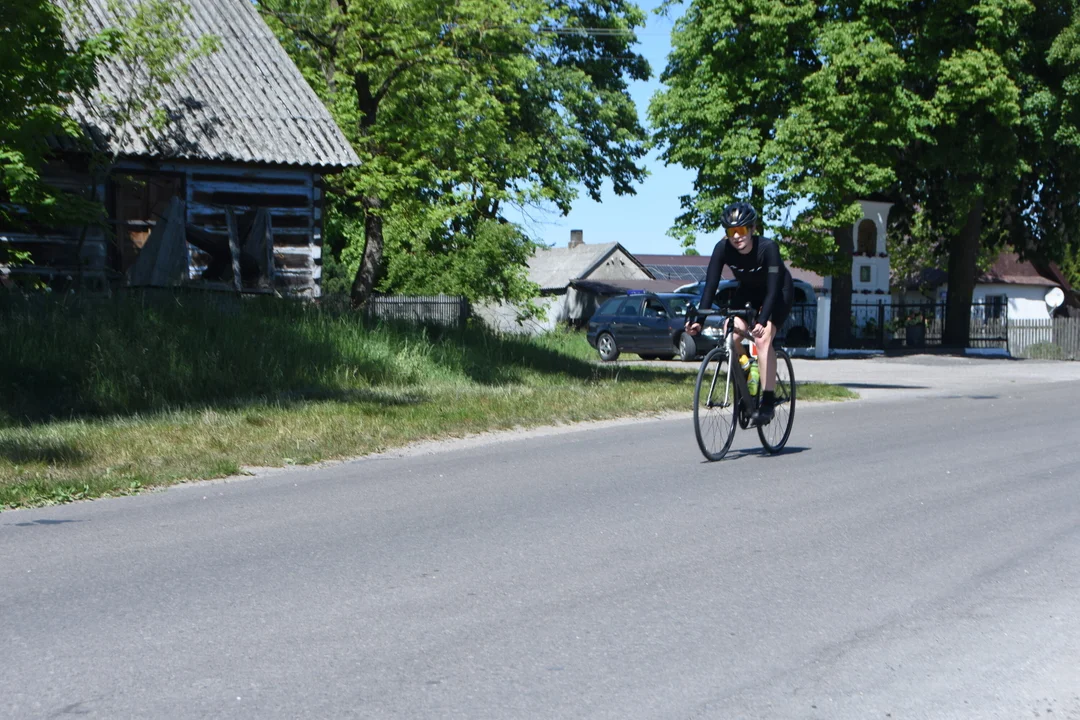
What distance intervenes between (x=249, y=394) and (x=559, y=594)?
9.43 m

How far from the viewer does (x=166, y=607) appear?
219 inches

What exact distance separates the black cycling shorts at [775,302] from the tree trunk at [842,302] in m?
29.0

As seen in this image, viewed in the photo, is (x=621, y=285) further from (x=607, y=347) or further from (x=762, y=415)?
(x=762, y=415)

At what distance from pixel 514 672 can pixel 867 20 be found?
33.9m

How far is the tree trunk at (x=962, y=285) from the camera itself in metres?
40.4

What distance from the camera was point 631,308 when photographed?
115 feet

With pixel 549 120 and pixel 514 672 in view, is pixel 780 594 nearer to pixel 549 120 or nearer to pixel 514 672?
pixel 514 672

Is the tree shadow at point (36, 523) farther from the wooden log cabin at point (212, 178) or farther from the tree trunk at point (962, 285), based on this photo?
the tree trunk at point (962, 285)

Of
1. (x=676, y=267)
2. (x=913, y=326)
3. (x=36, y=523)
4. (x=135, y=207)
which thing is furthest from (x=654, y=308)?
(x=676, y=267)

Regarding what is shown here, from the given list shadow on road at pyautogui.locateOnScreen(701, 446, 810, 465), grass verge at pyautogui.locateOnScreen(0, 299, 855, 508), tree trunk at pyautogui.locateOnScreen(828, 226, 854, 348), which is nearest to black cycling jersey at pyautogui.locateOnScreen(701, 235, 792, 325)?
shadow on road at pyautogui.locateOnScreen(701, 446, 810, 465)

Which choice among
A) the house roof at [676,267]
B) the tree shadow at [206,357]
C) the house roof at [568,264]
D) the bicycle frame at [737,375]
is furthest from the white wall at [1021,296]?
the bicycle frame at [737,375]

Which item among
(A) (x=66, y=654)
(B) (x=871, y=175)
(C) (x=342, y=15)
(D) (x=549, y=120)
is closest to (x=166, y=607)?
(A) (x=66, y=654)

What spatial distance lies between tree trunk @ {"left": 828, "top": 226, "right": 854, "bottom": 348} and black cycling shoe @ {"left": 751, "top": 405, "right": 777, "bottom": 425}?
29.0 metres

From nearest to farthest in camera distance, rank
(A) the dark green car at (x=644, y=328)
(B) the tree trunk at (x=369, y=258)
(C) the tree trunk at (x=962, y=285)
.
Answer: (B) the tree trunk at (x=369, y=258), (A) the dark green car at (x=644, y=328), (C) the tree trunk at (x=962, y=285)
